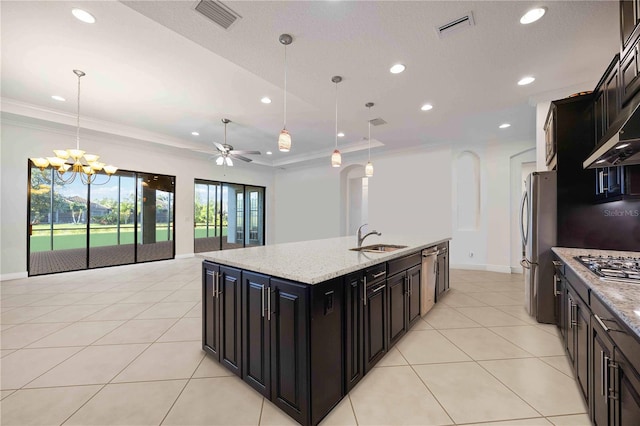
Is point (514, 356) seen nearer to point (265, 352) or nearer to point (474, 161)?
point (265, 352)

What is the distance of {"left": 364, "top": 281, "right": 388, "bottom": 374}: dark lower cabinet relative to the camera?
1.94 meters

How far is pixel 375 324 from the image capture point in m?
2.05

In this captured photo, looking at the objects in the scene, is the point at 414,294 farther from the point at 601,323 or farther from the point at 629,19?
the point at 629,19

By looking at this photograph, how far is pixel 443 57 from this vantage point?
2.67 metres

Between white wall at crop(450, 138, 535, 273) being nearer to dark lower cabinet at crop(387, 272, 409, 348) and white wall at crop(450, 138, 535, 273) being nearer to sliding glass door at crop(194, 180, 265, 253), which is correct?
dark lower cabinet at crop(387, 272, 409, 348)

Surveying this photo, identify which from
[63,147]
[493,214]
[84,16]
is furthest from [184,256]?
[493,214]

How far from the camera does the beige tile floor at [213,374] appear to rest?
5.24 ft

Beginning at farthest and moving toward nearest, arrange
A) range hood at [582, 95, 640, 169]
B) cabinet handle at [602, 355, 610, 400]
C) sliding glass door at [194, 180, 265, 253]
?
sliding glass door at [194, 180, 265, 253] → range hood at [582, 95, 640, 169] → cabinet handle at [602, 355, 610, 400]

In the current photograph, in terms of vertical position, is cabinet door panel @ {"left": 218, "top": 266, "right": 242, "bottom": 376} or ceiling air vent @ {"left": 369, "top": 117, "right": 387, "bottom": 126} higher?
ceiling air vent @ {"left": 369, "top": 117, "right": 387, "bottom": 126}

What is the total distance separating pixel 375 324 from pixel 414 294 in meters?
0.95

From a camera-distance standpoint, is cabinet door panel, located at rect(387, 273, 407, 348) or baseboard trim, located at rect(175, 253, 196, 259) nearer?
cabinet door panel, located at rect(387, 273, 407, 348)

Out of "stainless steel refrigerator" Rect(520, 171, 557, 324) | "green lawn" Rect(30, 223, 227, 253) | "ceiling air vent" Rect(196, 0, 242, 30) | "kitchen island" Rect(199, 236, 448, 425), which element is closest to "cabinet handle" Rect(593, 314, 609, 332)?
"kitchen island" Rect(199, 236, 448, 425)

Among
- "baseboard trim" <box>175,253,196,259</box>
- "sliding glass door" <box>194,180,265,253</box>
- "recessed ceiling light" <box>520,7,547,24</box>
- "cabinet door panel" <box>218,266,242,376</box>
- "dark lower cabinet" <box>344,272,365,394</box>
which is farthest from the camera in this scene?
"sliding glass door" <box>194,180,265,253</box>

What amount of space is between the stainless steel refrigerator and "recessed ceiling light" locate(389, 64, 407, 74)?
6.45 ft
